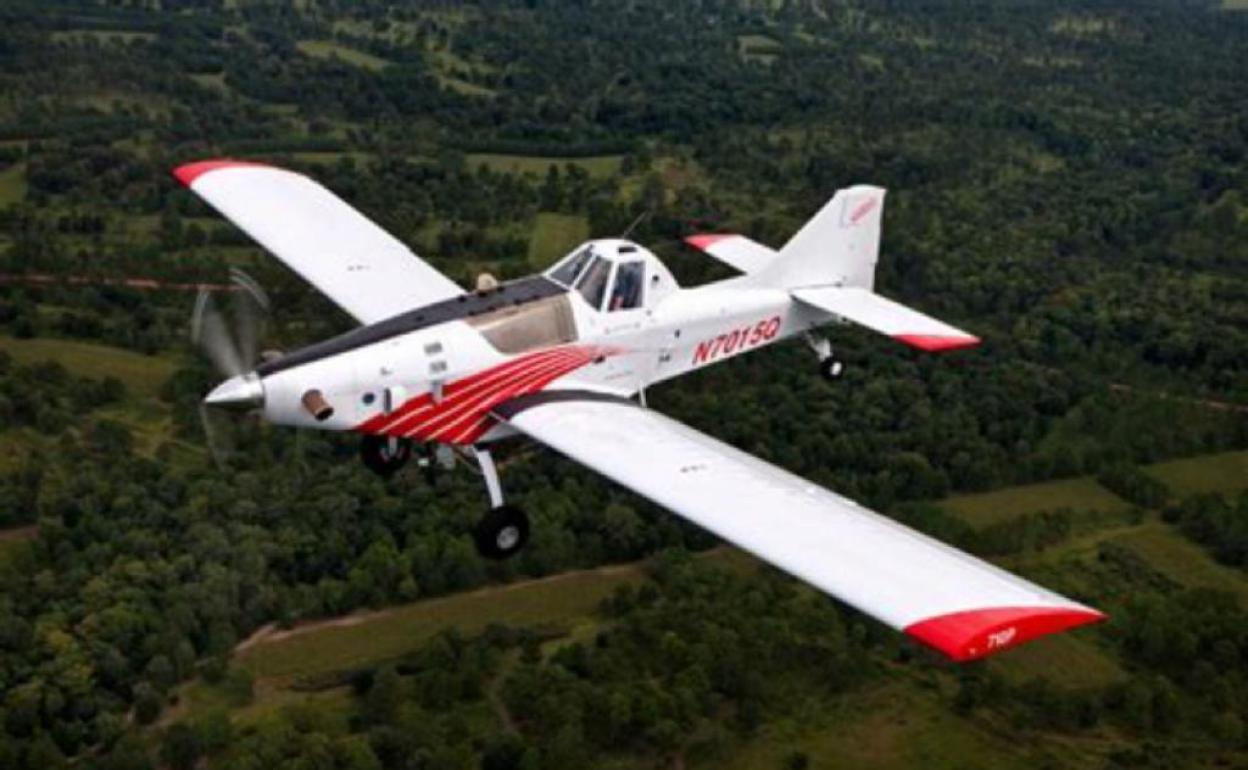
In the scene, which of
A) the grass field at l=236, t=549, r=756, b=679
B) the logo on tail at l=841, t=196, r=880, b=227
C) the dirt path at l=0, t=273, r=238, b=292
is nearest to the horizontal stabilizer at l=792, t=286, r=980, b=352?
the logo on tail at l=841, t=196, r=880, b=227

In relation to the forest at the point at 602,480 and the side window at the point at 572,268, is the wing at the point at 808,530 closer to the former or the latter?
the side window at the point at 572,268

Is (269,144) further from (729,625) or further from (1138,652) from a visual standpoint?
(1138,652)

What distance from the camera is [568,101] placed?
140 meters

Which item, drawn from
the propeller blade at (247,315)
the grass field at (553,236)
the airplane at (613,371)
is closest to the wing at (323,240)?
the airplane at (613,371)

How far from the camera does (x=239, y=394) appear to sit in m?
24.3

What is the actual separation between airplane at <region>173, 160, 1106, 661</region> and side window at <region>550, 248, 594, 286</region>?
0.05m

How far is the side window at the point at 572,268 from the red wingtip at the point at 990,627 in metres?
12.7

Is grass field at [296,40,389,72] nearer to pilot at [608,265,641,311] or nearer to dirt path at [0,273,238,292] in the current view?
dirt path at [0,273,238,292]

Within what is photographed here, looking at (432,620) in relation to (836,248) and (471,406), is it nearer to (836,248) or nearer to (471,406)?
(836,248)

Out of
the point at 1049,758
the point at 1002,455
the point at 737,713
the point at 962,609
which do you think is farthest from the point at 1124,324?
the point at 962,609

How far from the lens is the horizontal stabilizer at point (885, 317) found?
31.5m

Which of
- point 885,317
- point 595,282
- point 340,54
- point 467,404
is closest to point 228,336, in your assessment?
point 467,404

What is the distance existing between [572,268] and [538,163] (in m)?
94.3

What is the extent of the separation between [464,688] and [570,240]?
163 feet
